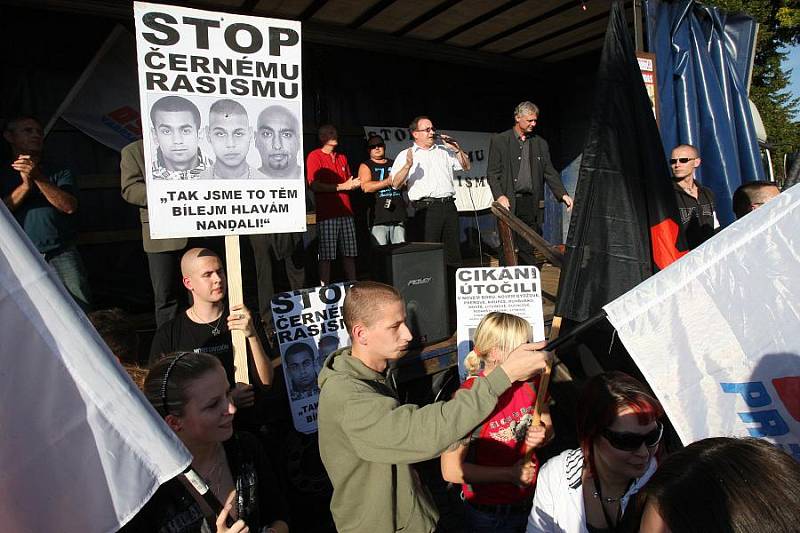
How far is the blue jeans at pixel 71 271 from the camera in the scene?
3852mm

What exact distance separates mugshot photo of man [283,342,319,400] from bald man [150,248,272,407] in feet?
1.38

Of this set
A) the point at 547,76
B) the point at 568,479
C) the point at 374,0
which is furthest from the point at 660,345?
the point at 547,76

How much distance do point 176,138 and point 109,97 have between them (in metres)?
4.07

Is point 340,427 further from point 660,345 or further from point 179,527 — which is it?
point 660,345

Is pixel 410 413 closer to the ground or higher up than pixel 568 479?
higher up

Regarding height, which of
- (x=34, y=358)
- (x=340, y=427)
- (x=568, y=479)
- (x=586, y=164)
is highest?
(x=586, y=164)

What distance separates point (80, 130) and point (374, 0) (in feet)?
11.5

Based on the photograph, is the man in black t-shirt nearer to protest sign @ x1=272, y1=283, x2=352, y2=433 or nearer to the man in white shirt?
the man in white shirt

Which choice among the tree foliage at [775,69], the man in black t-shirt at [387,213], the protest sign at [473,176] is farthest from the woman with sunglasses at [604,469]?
the tree foliage at [775,69]

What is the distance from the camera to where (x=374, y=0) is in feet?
19.3

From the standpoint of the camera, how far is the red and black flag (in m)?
2.64

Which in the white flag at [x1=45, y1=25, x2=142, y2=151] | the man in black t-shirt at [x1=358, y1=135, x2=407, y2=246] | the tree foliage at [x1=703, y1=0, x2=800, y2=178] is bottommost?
the man in black t-shirt at [x1=358, y1=135, x2=407, y2=246]

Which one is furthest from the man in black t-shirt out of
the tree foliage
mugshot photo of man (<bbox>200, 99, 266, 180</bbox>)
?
the tree foliage

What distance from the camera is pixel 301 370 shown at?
3.51 metres
